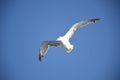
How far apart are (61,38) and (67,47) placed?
0.57 ft

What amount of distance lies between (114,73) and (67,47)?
1.23 metres

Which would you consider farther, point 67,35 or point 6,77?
point 6,77

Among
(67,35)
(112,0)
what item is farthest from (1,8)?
(112,0)

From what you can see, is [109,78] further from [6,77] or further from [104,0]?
[6,77]

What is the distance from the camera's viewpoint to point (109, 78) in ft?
13.8

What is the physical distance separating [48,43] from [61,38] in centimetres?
18

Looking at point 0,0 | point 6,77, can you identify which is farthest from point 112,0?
point 6,77

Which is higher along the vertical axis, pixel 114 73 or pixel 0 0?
pixel 0 0

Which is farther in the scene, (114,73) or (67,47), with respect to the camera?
(114,73)

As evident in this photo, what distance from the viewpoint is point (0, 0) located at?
14.0 feet

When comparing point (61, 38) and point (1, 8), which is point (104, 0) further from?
point (1, 8)

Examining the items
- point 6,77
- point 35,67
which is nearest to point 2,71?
point 6,77

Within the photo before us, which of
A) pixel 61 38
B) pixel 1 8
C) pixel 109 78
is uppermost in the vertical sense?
pixel 1 8

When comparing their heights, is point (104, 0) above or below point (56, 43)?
above
